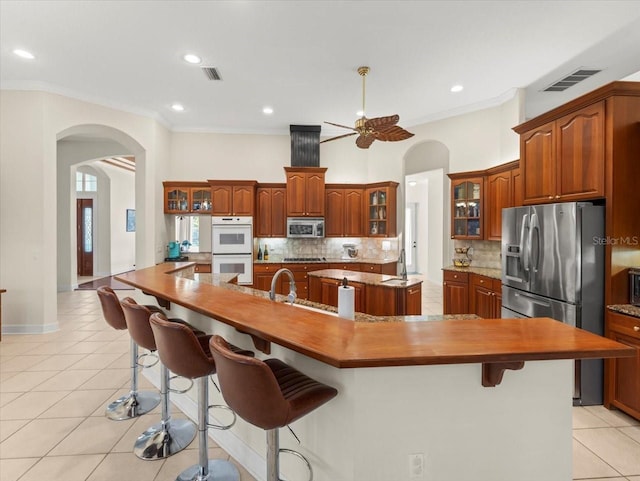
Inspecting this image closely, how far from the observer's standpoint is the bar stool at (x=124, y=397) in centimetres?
268

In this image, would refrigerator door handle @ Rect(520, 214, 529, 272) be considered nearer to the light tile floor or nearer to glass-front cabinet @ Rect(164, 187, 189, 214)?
the light tile floor

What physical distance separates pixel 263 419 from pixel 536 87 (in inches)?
219

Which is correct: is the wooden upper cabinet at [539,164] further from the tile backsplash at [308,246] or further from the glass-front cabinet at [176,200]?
the glass-front cabinet at [176,200]

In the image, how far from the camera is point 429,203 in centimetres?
937

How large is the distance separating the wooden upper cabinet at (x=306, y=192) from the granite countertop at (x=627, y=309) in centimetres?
462

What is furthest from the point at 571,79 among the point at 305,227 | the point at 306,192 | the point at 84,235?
the point at 84,235

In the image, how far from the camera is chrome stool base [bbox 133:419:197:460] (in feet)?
7.39

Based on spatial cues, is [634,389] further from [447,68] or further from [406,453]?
[447,68]

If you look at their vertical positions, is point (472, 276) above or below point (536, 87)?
below

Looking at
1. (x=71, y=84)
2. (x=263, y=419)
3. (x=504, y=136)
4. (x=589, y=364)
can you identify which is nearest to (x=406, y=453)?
(x=263, y=419)

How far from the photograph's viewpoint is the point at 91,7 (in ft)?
10.00

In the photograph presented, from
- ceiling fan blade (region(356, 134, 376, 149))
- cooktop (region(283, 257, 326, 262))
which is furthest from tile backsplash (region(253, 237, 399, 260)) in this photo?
ceiling fan blade (region(356, 134, 376, 149))

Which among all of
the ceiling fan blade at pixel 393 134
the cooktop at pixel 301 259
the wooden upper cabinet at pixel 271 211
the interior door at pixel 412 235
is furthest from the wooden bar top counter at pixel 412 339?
the interior door at pixel 412 235

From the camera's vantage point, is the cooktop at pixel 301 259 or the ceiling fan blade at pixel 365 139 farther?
the cooktop at pixel 301 259
